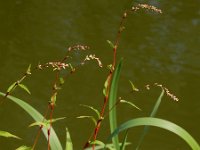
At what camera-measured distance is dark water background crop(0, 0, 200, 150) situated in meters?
2.54

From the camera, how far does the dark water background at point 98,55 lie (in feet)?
8.35

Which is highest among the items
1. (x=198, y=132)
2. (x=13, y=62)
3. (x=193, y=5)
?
(x=193, y=5)

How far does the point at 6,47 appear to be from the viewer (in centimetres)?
319

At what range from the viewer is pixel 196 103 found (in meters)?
3.03

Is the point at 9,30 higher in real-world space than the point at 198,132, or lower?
higher

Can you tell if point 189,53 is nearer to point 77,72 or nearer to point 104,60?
point 104,60

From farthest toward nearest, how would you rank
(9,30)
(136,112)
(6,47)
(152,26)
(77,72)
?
(152,26) → (9,30) → (6,47) → (77,72) → (136,112)

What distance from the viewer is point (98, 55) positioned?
10.8 ft

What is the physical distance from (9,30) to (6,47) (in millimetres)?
300

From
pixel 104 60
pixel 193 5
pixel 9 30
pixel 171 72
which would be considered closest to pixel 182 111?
pixel 171 72

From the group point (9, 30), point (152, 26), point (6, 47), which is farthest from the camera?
point (152, 26)

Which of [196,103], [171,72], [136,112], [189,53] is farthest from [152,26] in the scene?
[136,112]

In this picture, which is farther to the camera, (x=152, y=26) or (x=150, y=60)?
(x=152, y=26)

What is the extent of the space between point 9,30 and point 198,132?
1.57 metres
